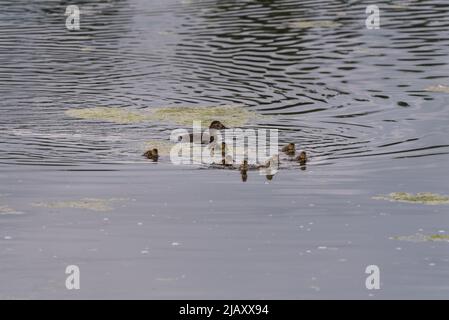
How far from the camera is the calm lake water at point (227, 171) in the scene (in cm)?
2130

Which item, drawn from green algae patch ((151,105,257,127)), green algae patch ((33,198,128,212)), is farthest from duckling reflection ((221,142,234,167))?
green algae patch ((33,198,128,212))

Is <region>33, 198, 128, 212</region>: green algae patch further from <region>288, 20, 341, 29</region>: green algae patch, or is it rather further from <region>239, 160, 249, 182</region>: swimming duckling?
<region>288, 20, 341, 29</region>: green algae patch

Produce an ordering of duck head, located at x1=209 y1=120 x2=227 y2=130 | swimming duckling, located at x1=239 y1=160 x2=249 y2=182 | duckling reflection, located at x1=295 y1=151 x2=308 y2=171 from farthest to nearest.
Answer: duck head, located at x1=209 y1=120 x2=227 y2=130
duckling reflection, located at x1=295 y1=151 x2=308 y2=171
swimming duckling, located at x1=239 y1=160 x2=249 y2=182

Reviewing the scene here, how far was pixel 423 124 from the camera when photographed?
110 feet

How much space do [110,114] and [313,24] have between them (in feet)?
57.6

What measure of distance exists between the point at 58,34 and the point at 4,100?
13204mm

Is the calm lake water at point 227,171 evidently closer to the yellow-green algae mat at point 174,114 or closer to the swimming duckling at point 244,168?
the yellow-green algae mat at point 174,114

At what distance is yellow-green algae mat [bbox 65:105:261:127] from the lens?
34.2 metres

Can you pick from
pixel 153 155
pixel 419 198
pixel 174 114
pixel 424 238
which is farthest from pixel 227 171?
pixel 174 114

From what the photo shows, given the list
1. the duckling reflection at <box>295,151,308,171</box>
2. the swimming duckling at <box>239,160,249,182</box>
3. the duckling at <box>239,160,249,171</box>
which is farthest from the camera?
the duckling reflection at <box>295,151,308,171</box>

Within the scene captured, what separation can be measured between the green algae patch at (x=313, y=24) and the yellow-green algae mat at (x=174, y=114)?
14540mm

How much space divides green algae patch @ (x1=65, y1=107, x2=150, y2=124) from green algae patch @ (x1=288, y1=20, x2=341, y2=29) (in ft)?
52.9

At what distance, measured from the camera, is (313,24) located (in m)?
50.4

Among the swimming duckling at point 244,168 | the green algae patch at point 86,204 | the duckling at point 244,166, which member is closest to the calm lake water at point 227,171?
the green algae patch at point 86,204
